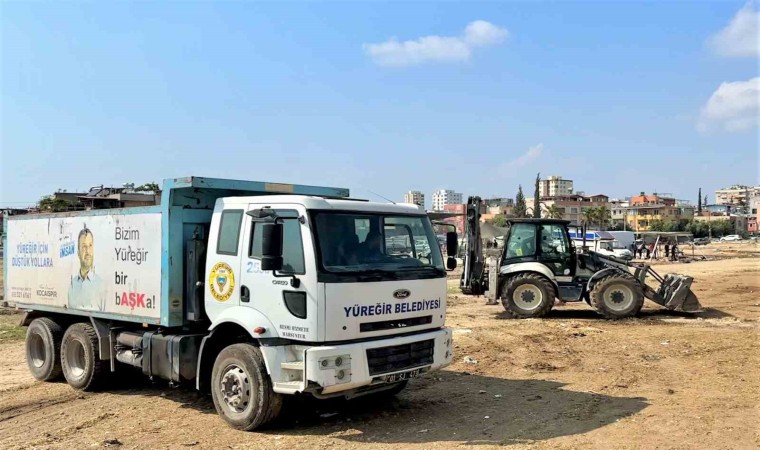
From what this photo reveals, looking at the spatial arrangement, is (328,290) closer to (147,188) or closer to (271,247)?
(271,247)

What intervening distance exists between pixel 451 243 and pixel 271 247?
293 centimetres

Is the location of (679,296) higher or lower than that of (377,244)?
lower

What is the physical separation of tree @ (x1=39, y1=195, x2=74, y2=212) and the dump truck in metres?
0.84

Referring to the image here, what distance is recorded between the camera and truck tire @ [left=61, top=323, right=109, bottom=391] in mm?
8570

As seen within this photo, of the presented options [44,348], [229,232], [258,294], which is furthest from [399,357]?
[44,348]

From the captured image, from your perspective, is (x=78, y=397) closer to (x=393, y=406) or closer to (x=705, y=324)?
(x=393, y=406)

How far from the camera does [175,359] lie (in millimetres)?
7285

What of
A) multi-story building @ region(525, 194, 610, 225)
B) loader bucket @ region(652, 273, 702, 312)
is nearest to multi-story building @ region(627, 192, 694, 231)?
multi-story building @ region(525, 194, 610, 225)

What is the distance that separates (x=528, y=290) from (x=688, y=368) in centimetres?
607

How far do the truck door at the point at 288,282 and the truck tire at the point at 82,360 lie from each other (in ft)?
10.4

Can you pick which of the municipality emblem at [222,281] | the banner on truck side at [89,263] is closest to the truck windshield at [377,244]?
the municipality emblem at [222,281]

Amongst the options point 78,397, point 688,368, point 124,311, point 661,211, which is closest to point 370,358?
point 124,311

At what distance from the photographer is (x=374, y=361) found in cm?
635

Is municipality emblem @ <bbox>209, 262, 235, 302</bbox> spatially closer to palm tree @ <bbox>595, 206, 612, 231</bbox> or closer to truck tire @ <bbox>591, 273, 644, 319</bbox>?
truck tire @ <bbox>591, 273, 644, 319</bbox>
